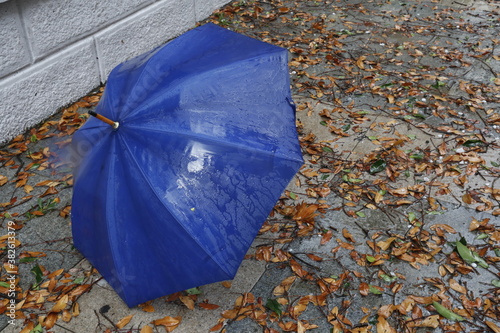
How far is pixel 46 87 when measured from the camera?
4480mm

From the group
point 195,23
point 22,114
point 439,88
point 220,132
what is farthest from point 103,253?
point 195,23

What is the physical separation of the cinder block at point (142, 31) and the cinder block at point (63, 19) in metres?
0.13

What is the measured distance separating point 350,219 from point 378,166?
2.19ft

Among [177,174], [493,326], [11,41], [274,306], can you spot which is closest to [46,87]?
[11,41]

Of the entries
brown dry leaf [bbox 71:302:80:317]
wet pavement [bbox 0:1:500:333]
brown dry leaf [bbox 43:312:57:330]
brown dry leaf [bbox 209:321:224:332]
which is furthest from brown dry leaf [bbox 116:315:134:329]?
brown dry leaf [bbox 209:321:224:332]

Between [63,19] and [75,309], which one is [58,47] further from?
[75,309]

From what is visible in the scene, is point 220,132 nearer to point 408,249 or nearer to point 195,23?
point 408,249

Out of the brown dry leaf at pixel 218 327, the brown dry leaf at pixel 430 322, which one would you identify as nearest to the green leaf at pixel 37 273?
the brown dry leaf at pixel 218 327

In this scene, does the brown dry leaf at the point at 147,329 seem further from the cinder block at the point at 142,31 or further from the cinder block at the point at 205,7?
the cinder block at the point at 205,7

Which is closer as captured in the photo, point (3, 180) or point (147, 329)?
point (147, 329)

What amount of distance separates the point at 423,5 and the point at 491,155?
12.4 ft

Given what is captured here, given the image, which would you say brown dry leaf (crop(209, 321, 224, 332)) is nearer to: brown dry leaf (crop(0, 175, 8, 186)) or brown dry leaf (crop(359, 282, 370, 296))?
brown dry leaf (crop(359, 282, 370, 296))

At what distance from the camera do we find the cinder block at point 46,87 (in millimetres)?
4195

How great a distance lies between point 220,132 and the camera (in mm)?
2510
